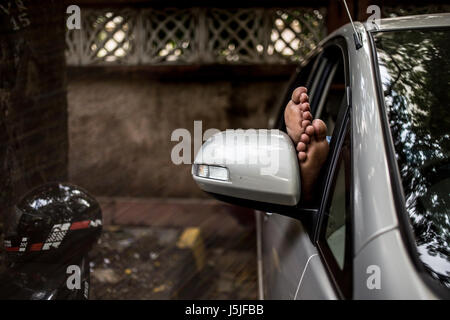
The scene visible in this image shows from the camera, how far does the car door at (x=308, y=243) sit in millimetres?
1242

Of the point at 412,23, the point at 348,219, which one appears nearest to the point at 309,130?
the point at 348,219

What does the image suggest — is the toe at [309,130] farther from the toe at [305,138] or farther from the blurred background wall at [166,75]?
the blurred background wall at [166,75]

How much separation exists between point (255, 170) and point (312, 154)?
21cm

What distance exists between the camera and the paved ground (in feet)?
12.2

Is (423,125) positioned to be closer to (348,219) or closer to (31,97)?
(348,219)

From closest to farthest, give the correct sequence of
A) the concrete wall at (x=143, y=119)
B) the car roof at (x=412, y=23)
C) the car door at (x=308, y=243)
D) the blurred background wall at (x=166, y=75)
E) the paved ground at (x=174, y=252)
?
Answer: the car door at (x=308, y=243), the car roof at (x=412, y=23), the paved ground at (x=174, y=252), the blurred background wall at (x=166, y=75), the concrete wall at (x=143, y=119)

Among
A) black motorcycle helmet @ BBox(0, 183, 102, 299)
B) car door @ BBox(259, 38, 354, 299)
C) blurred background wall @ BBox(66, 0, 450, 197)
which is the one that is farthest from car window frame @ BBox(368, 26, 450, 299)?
blurred background wall @ BBox(66, 0, 450, 197)

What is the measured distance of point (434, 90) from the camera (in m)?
1.50

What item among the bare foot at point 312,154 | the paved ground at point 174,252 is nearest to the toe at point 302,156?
the bare foot at point 312,154

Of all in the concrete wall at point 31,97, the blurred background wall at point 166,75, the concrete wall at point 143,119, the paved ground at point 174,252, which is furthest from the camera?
the concrete wall at point 143,119

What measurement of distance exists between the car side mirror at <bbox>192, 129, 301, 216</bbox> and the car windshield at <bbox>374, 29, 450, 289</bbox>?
1.00ft

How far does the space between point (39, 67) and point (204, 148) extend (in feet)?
5.28

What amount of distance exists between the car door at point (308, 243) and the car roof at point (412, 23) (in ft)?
0.53

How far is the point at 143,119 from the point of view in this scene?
17.3 ft
